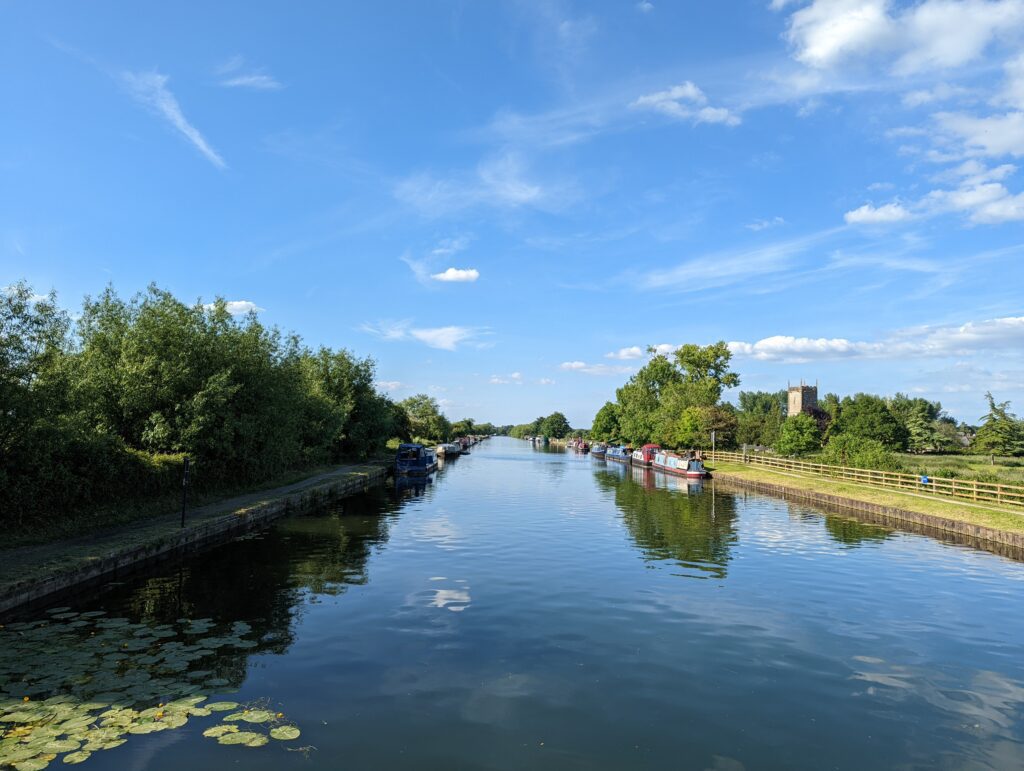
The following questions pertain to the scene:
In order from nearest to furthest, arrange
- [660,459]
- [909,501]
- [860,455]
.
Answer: [909,501], [860,455], [660,459]

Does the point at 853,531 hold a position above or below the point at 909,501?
below

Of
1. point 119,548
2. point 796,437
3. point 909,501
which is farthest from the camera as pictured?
point 796,437

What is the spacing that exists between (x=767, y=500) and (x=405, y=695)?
38466 millimetres

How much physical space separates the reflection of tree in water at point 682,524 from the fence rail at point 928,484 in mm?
9204

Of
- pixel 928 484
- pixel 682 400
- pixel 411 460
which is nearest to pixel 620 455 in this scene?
pixel 682 400

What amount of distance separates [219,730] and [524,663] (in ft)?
16.4

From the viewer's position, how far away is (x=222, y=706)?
8.79 metres

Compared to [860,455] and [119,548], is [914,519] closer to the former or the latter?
[860,455]

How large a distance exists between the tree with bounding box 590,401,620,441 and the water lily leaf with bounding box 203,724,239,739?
135 m

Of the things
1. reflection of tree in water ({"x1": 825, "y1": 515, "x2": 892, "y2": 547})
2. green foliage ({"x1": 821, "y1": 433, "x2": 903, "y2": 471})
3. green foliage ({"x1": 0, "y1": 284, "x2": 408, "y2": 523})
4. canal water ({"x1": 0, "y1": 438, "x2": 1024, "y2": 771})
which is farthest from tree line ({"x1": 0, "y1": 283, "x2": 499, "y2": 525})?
green foliage ({"x1": 821, "y1": 433, "x2": 903, "y2": 471})

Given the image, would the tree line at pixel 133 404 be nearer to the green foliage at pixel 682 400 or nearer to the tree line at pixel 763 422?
the tree line at pixel 763 422

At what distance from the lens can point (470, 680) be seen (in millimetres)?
10195

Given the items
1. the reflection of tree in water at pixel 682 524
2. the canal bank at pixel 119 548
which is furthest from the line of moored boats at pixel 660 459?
the canal bank at pixel 119 548

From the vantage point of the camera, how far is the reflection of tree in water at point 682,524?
870 inches
